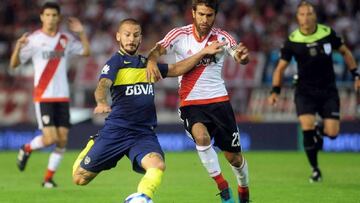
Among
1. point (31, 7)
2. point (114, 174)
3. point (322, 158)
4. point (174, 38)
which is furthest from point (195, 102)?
point (31, 7)

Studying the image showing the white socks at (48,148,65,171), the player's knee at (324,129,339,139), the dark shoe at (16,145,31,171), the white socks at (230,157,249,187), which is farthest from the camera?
the dark shoe at (16,145,31,171)

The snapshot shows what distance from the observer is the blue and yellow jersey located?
965 cm

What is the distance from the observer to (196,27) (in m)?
10.5

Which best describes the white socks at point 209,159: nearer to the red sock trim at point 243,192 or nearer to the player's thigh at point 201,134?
the player's thigh at point 201,134

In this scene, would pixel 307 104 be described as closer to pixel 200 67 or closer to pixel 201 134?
pixel 200 67

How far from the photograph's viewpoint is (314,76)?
47.0ft

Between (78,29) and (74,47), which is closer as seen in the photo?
(78,29)

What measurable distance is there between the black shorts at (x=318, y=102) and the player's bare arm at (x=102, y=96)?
5569 mm

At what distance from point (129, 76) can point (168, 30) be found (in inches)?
601

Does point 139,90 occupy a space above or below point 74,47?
below

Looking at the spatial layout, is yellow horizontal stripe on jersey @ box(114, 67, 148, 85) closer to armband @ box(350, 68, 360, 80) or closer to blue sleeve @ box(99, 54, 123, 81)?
blue sleeve @ box(99, 54, 123, 81)

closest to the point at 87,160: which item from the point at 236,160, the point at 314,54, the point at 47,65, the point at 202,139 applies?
the point at 202,139

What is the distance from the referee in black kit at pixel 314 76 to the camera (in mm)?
14211

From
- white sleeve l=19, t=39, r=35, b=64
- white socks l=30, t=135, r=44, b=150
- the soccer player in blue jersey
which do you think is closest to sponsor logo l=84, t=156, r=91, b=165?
the soccer player in blue jersey
